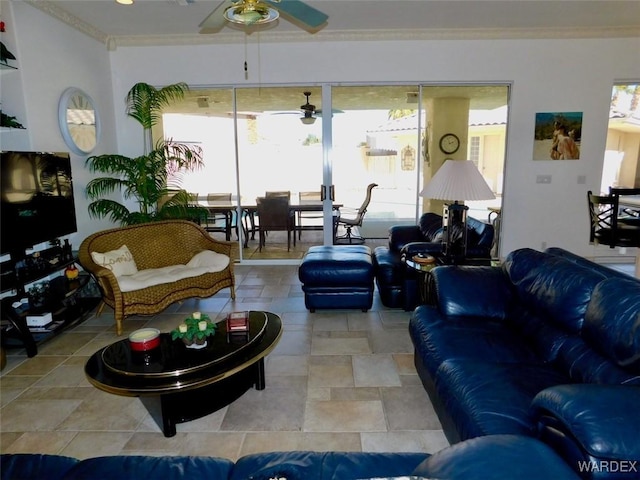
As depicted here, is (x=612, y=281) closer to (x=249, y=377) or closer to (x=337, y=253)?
(x=249, y=377)

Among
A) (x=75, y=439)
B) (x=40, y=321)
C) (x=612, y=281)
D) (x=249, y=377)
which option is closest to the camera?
(x=612, y=281)

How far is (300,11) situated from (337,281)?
7.76 feet

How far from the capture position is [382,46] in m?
5.46

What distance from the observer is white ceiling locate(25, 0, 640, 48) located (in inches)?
173

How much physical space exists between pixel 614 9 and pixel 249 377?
18.5 ft

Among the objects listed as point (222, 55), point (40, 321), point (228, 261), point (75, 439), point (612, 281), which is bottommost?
point (75, 439)

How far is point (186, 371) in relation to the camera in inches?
86.6

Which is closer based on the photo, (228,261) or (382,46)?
(228,261)

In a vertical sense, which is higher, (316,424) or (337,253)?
(337,253)

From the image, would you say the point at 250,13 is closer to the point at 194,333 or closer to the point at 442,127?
the point at 194,333

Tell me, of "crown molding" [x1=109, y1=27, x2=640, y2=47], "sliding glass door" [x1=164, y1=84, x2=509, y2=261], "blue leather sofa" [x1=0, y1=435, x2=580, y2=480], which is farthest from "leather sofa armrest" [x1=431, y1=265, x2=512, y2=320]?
"crown molding" [x1=109, y1=27, x2=640, y2=47]

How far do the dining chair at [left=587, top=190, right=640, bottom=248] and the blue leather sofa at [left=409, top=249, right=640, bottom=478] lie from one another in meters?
2.62

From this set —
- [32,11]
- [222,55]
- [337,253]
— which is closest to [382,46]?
[222,55]

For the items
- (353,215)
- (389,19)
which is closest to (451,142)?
(353,215)
